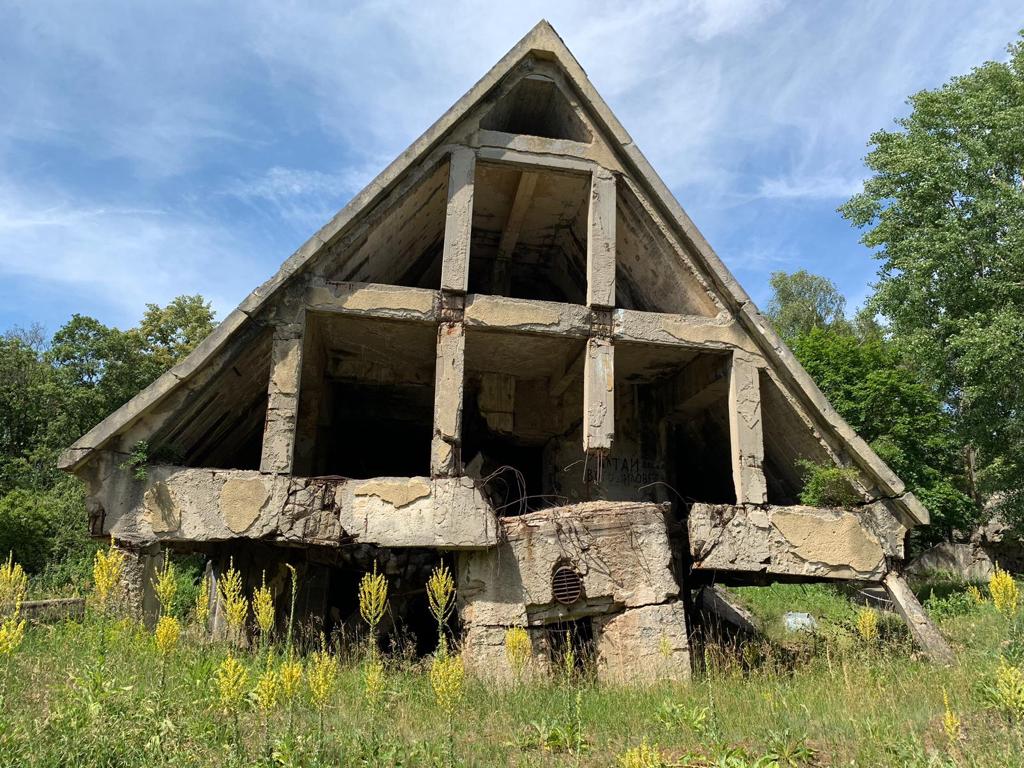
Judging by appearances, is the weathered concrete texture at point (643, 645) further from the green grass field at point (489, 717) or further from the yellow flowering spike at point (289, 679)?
the yellow flowering spike at point (289, 679)

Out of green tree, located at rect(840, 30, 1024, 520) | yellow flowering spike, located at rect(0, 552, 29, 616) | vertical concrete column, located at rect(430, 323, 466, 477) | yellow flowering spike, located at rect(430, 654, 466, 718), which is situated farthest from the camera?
green tree, located at rect(840, 30, 1024, 520)

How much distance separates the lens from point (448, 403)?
834cm

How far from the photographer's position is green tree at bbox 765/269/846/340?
3456 centimetres

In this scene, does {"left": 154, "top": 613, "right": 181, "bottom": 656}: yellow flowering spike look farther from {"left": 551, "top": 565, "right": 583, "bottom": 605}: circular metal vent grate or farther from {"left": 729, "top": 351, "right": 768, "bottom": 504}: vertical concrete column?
{"left": 729, "top": 351, "right": 768, "bottom": 504}: vertical concrete column

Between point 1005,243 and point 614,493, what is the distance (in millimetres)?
11649

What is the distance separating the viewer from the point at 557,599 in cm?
794

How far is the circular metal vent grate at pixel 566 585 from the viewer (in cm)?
796

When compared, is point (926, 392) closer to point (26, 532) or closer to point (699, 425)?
point (699, 425)

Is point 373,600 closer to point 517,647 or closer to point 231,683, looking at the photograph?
point 231,683

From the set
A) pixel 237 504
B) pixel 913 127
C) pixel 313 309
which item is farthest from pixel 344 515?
pixel 913 127

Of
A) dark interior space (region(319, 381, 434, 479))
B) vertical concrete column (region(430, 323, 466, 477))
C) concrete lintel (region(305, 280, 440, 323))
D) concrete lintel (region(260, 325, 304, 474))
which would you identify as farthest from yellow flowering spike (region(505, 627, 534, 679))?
dark interior space (region(319, 381, 434, 479))

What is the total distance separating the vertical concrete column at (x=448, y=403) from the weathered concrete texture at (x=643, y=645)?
2381 millimetres

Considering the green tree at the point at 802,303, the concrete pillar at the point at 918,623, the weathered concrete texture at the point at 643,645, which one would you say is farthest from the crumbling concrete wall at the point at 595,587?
the green tree at the point at 802,303

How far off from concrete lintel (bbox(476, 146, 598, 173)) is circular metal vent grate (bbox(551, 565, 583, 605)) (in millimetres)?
4844
